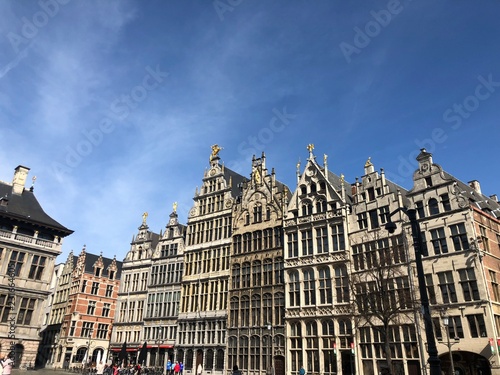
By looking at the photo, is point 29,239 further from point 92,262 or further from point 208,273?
point 92,262

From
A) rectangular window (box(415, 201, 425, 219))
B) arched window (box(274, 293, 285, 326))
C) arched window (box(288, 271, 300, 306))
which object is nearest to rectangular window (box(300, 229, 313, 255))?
arched window (box(288, 271, 300, 306))

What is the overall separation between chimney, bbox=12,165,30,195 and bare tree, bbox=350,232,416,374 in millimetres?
36727

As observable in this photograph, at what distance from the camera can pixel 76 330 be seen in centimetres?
5688

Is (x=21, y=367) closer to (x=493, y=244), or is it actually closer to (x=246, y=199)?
(x=246, y=199)

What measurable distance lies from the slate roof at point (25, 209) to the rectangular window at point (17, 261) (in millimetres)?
3266

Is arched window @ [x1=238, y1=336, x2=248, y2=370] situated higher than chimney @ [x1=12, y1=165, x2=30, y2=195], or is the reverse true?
chimney @ [x1=12, y1=165, x2=30, y2=195]

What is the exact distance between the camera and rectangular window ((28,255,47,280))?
4059 cm

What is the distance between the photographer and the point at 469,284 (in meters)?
27.3

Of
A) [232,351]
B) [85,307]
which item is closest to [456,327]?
[232,351]

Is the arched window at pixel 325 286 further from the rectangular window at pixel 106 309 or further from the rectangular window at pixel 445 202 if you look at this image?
the rectangular window at pixel 106 309

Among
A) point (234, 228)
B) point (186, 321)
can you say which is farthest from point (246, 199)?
point (186, 321)

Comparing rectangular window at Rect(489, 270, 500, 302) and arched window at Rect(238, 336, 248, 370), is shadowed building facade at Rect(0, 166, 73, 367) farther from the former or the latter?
rectangular window at Rect(489, 270, 500, 302)

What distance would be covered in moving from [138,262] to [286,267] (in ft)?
70.4

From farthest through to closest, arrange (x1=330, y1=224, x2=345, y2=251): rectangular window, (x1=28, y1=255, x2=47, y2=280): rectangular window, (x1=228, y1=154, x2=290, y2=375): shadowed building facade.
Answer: (x1=28, y1=255, x2=47, y2=280): rectangular window, (x1=228, y1=154, x2=290, y2=375): shadowed building facade, (x1=330, y1=224, x2=345, y2=251): rectangular window
